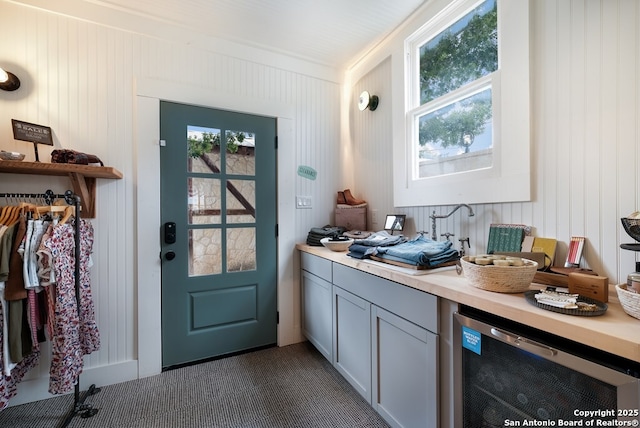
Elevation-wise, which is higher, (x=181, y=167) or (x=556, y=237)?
(x=181, y=167)

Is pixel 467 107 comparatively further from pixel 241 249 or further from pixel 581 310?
pixel 241 249

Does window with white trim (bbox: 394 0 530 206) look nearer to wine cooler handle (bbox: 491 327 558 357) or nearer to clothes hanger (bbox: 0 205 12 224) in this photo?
wine cooler handle (bbox: 491 327 558 357)

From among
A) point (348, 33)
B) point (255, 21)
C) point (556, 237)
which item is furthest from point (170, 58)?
point (556, 237)

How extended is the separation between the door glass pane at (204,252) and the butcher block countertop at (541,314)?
144 centimetres

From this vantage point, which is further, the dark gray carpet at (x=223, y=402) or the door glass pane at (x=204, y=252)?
the door glass pane at (x=204, y=252)

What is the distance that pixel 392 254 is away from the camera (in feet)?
4.93

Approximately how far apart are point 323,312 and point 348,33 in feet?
7.32

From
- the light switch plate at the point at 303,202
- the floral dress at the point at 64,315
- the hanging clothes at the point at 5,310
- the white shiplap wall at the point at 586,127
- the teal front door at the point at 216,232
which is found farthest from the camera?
the light switch plate at the point at 303,202

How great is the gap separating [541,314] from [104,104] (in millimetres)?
A: 2634

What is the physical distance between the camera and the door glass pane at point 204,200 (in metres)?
2.16

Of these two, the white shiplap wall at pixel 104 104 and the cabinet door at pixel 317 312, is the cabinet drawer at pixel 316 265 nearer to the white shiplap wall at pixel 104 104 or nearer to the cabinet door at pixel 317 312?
the cabinet door at pixel 317 312

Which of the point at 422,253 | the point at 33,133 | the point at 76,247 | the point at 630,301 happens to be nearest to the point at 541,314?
the point at 630,301

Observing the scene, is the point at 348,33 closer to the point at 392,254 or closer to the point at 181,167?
the point at 181,167

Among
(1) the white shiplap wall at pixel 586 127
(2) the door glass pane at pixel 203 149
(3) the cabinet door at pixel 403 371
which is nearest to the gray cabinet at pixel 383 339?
(3) the cabinet door at pixel 403 371
